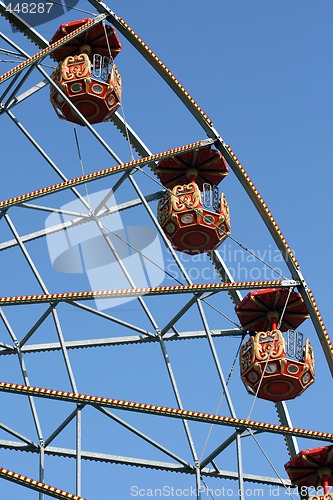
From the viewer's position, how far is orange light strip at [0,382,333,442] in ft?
55.4

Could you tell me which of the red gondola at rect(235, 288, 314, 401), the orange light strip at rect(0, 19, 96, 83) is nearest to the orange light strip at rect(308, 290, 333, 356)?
the red gondola at rect(235, 288, 314, 401)

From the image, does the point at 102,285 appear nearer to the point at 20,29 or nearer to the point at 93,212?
the point at 93,212

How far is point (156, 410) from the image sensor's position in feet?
57.8

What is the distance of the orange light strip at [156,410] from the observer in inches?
665

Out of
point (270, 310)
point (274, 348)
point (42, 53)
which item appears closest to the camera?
point (42, 53)

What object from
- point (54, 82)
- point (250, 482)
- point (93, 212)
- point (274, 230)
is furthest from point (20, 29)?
point (250, 482)

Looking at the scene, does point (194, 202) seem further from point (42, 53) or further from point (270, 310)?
point (42, 53)

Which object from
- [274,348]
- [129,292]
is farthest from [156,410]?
[274,348]

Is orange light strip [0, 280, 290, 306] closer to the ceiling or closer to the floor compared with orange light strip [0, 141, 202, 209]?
closer to the floor

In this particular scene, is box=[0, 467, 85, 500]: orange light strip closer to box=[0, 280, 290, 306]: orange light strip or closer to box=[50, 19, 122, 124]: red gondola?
box=[0, 280, 290, 306]: orange light strip

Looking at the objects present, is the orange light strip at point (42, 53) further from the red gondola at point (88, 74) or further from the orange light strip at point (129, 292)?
the orange light strip at point (129, 292)

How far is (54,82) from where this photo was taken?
22219 millimetres

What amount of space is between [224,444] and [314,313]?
247 cm

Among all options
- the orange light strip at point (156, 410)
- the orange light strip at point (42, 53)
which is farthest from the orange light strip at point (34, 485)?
the orange light strip at point (42, 53)
